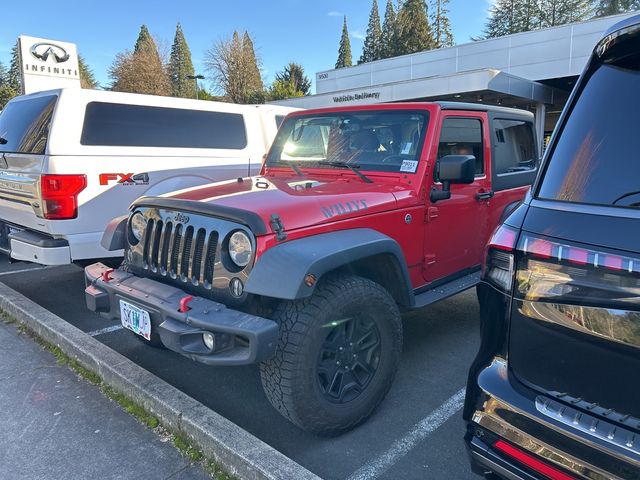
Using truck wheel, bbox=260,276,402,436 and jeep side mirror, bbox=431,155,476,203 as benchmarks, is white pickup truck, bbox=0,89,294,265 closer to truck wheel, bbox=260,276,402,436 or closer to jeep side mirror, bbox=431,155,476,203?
truck wheel, bbox=260,276,402,436

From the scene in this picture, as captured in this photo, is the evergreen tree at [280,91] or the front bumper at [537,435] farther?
the evergreen tree at [280,91]

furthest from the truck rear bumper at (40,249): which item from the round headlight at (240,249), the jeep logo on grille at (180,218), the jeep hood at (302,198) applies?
the round headlight at (240,249)

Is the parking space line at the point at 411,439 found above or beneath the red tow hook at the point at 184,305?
beneath

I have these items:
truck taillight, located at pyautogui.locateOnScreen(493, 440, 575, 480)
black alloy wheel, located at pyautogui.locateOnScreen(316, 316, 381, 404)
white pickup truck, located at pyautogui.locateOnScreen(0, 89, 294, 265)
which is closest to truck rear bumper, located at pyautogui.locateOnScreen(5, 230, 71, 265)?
white pickup truck, located at pyautogui.locateOnScreen(0, 89, 294, 265)

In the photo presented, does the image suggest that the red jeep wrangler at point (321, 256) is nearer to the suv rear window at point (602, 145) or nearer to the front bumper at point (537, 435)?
the front bumper at point (537, 435)

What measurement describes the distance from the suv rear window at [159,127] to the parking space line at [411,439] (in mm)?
4054

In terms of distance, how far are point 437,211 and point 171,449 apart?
2334mm

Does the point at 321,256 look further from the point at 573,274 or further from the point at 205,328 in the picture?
the point at 573,274

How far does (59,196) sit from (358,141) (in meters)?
2.89

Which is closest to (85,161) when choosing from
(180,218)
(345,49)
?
(180,218)

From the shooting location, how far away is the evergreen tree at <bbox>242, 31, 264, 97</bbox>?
163 ft

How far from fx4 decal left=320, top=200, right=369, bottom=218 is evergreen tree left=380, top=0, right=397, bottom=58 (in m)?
58.3

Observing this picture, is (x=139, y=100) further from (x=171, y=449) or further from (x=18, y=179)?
(x=171, y=449)

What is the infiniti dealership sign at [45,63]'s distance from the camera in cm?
1493
